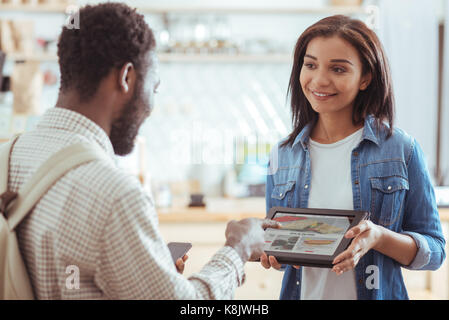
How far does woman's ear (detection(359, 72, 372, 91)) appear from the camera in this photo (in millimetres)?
1222

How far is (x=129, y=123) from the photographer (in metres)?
0.85

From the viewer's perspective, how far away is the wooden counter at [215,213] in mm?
2699

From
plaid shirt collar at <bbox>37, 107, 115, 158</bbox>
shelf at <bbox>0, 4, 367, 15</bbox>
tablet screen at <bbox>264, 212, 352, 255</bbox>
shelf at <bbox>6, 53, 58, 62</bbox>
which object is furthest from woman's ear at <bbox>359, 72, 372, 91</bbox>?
shelf at <bbox>6, 53, 58, 62</bbox>

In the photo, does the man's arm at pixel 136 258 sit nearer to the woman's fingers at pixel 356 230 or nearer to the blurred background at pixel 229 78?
the woman's fingers at pixel 356 230

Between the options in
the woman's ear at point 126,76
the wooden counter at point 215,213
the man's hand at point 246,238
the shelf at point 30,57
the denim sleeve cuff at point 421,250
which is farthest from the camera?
the shelf at point 30,57

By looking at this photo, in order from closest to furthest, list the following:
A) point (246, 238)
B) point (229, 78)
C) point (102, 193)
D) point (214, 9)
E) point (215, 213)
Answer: point (102, 193) < point (246, 238) < point (215, 213) < point (214, 9) < point (229, 78)

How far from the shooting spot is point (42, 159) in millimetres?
748

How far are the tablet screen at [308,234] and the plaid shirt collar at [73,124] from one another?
48 cm

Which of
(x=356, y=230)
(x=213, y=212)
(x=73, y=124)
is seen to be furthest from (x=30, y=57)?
(x=356, y=230)

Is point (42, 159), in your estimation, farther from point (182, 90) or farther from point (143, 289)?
point (182, 90)

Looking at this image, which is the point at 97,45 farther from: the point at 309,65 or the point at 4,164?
the point at 309,65

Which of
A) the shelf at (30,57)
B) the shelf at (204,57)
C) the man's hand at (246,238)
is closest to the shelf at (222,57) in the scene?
the shelf at (204,57)

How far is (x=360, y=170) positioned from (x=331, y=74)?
0.26 m

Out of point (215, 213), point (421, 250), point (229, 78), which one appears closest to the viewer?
point (421, 250)
